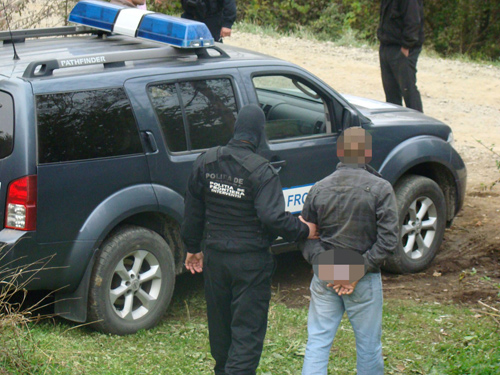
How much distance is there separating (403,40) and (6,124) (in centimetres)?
553

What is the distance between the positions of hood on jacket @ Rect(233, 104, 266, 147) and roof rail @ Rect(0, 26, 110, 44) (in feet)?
8.49

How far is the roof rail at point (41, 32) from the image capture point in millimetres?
5688

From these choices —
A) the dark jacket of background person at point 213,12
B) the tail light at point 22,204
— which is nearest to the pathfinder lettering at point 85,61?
the tail light at point 22,204

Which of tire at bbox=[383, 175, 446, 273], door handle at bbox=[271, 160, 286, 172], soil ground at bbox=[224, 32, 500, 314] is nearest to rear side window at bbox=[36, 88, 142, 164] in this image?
door handle at bbox=[271, 160, 286, 172]

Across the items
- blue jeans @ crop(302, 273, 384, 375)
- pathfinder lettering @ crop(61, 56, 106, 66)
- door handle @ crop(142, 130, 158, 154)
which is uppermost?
pathfinder lettering @ crop(61, 56, 106, 66)

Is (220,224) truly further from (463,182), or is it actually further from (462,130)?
(462,130)

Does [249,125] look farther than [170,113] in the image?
No

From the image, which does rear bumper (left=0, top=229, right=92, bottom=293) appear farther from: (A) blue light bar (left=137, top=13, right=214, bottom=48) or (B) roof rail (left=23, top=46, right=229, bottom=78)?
(A) blue light bar (left=137, top=13, right=214, bottom=48)

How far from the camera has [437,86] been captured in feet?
46.1

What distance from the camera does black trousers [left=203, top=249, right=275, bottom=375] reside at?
3.77 metres

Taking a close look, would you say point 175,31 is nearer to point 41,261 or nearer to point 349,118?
point 349,118

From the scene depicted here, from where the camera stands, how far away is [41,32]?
5.89 meters

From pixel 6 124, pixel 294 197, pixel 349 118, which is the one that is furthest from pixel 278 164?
pixel 6 124

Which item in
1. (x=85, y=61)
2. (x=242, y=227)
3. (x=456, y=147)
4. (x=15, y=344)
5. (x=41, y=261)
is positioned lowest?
(x=456, y=147)
